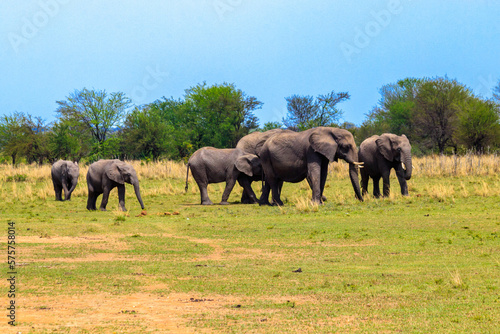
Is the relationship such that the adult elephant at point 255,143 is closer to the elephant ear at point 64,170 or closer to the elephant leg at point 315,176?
the elephant leg at point 315,176

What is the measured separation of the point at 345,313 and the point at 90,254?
676 cm

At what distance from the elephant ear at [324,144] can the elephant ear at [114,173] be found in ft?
21.5

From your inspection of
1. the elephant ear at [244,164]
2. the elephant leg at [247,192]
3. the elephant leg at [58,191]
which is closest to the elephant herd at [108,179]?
the elephant ear at [244,164]

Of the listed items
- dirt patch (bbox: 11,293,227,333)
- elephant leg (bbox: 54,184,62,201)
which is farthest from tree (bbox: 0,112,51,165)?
dirt patch (bbox: 11,293,227,333)

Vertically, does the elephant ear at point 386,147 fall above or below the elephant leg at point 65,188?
above

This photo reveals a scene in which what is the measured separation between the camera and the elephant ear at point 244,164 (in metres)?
23.5

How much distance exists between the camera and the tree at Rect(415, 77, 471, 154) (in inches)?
2135

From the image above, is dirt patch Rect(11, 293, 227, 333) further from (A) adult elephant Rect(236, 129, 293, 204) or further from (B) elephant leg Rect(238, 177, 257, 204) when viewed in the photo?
(A) adult elephant Rect(236, 129, 293, 204)

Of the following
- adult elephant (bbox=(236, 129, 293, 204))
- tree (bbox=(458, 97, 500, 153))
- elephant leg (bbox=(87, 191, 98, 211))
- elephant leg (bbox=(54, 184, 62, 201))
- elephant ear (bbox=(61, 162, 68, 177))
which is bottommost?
elephant leg (bbox=(87, 191, 98, 211))

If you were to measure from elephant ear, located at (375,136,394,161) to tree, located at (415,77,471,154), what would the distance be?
109ft

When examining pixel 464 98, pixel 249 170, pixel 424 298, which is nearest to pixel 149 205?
pixel 249 170

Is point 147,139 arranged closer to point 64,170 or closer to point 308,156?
point 64,170

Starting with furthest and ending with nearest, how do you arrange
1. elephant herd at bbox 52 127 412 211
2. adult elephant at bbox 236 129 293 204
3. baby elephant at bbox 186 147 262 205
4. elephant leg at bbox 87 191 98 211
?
adult elephant at bbox 236 129 293 204, baby elephant at bbox 186 147 262 205, elephant leg at bbox 87 191 98 211, elephant herd at bbox 52 127 412 211

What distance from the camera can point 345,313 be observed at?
785cm
